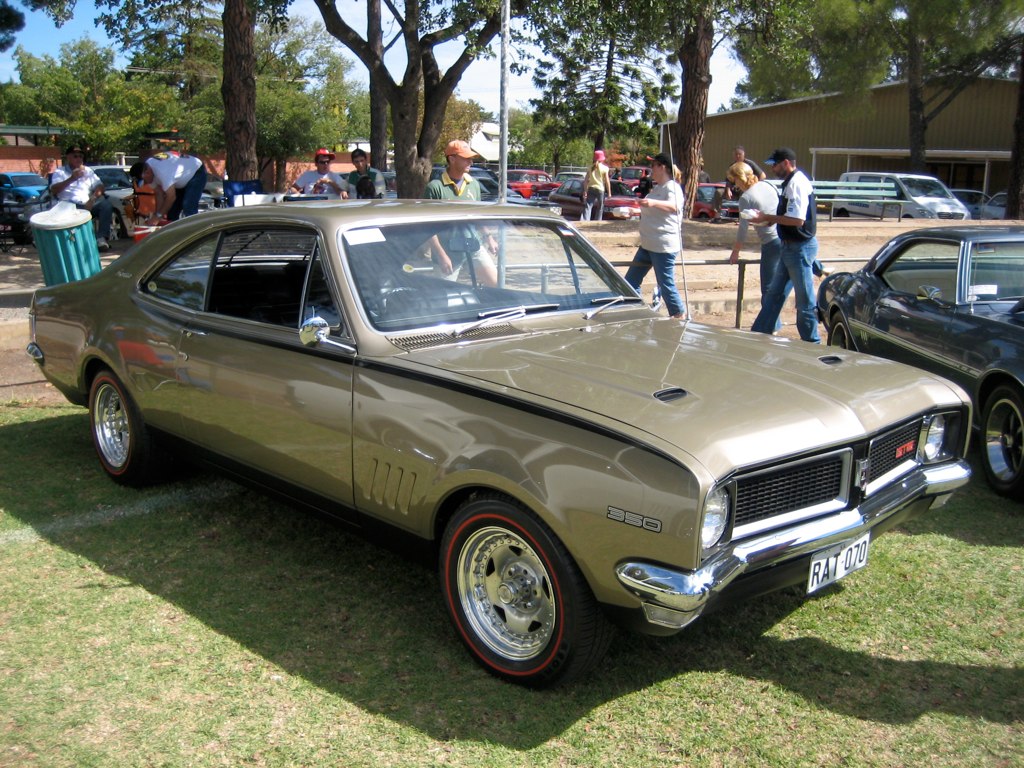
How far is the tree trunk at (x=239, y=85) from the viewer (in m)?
14.1

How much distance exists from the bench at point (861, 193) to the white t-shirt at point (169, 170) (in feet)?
61.9

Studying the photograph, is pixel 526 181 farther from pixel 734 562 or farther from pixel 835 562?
pixel 734 562

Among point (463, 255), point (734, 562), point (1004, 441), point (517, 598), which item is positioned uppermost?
point (463, 255)

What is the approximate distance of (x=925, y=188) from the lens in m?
28.3

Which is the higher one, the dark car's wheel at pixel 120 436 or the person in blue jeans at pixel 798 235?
the person in blue jeans at pixel 798 235

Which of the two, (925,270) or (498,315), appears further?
(925,270)

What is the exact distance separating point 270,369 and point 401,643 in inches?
51.5

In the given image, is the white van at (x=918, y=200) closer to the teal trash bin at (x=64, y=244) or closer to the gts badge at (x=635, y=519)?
the teal trash bin at (x=64, y=244)

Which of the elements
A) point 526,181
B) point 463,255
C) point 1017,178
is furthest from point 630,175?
point 463,255

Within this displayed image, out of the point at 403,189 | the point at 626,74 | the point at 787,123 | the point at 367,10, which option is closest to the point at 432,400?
the point at 403,189

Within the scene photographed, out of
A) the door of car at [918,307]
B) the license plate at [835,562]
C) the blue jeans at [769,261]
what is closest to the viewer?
the license plate at [835,562]

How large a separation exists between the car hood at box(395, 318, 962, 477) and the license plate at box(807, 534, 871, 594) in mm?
392

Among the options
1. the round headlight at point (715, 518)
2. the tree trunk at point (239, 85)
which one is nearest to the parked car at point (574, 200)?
the tree trunk at point (239, 85)

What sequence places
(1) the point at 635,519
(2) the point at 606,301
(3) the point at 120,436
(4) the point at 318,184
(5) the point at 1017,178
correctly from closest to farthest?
(1) the point at 635,519 → (2) the point at 606,301 → (3) the point at 120,436 → (4) the point at 318,184 → (5) the point at 1017,178
